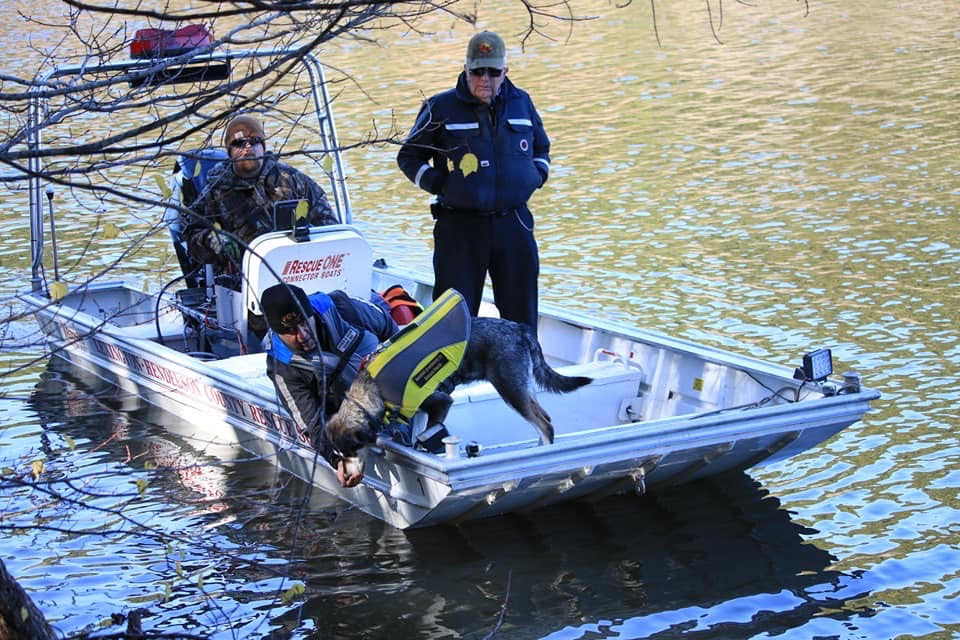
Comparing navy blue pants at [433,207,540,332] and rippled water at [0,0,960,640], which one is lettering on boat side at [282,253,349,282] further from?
rippled water at [0,0,960,640]

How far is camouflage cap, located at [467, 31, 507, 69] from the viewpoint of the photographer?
663cm

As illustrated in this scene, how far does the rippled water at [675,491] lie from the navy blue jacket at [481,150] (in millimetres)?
1583

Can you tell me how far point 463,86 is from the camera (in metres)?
6.83

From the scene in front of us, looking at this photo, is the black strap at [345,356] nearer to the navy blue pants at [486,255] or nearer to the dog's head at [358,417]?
the dog's head at [358,417]

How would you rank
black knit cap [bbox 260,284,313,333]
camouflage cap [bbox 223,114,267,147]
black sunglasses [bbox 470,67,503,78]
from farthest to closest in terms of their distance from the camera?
1. camouflage cap [bbox 223,114,267,147]
2. black sunglasses [bbox 470,67,503,78]
3. black knit cap [bbox 260,284,313,333]

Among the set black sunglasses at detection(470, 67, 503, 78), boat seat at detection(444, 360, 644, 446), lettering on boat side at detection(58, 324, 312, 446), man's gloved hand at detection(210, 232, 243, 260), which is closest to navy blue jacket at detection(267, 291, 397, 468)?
lettering on boat side at detection(58, 324, 312, 446)

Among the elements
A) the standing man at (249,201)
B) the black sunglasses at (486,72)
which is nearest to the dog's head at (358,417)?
the black sunglasses at (486,72)

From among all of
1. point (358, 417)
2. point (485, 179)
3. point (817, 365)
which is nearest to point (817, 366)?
point (817, 365)

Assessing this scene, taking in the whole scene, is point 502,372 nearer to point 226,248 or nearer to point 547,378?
point 547,378

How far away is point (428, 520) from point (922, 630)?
6.84ft

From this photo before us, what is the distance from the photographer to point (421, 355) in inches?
220

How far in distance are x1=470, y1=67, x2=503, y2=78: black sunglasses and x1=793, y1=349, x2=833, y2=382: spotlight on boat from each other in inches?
80.0

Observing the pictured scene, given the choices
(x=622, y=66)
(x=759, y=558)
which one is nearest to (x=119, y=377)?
(x=759, y=558)

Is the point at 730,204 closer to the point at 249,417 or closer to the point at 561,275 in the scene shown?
the point at 561,275
